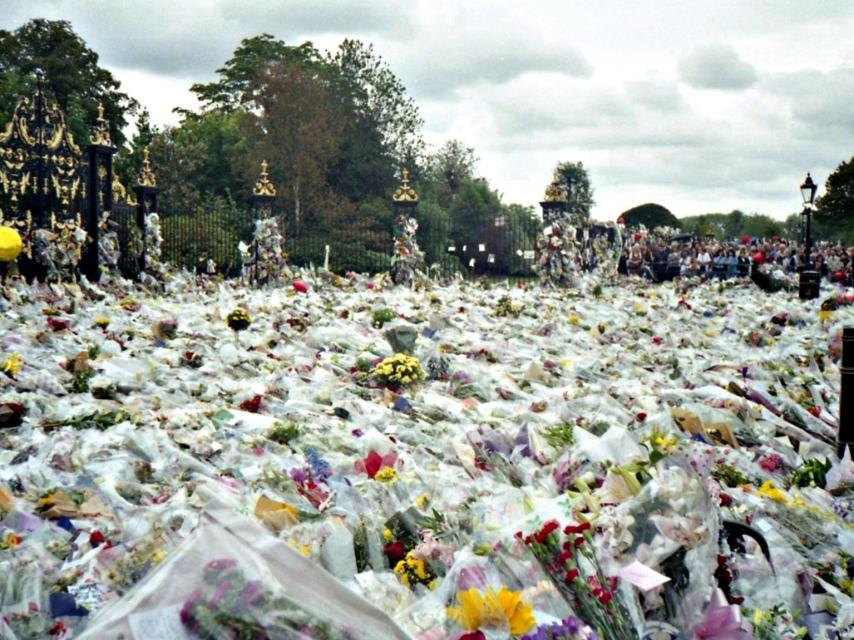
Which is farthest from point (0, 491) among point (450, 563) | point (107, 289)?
point (107, 289)

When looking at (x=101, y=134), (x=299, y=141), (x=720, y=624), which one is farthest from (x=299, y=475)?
(x=299, y=141)

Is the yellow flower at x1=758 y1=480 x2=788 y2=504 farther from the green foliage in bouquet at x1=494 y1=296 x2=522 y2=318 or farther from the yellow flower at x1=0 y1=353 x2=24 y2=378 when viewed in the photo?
the green foliage in bouquet at x1=494 y1=296 x2=522 y2=318

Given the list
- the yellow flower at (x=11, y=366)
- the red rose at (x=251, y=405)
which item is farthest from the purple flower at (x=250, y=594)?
the yellow flower at (x=11, y=366)

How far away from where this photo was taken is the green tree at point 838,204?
58594mm

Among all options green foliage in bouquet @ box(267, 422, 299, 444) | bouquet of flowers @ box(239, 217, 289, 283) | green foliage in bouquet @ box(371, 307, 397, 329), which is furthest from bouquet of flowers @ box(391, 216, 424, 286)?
green foliage in bouquet @ box(267, 422, 299, 444)

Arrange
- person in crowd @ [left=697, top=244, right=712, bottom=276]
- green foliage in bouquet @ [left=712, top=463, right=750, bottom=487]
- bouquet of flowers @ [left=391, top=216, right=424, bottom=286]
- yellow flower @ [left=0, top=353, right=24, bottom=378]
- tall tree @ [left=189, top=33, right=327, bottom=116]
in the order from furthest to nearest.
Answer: tall tree @ [left=189, top=33, right=327, bottom=116] < person in crowd @ [left=697, top=244, right=712, bottom=276] < bouquet of flowers @ [left=391, top=216, right=424, bottom=286] < yellow flower @ [left=0, top=353, right=24, bottom=378] < green foliage in bouquet @ [left=712, top=463, right=750, bottom=487]

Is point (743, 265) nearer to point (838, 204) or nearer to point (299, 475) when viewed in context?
point (299, 475)

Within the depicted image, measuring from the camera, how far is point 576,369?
7.41m

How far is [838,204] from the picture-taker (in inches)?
2334

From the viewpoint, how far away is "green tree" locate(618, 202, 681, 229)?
5269cm

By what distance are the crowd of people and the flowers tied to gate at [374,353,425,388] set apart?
16319 millimetres

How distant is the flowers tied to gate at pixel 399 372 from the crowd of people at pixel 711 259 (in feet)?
53.5

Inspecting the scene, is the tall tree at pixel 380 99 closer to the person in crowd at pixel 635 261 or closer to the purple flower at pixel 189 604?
the person in crowd at pixel 635 261

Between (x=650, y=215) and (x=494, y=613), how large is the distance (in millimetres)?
53496
